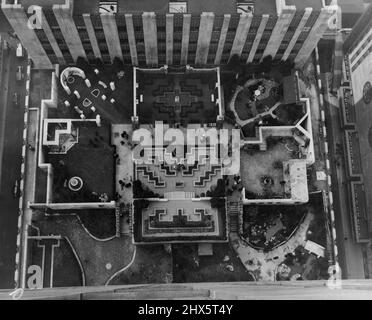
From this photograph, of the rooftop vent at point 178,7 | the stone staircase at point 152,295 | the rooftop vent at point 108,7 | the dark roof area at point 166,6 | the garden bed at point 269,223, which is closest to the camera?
the stone staircase at point 152,295

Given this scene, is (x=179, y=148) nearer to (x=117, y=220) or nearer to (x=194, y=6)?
(x=117, y=220)

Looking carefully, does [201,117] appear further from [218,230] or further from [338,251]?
[338,251]

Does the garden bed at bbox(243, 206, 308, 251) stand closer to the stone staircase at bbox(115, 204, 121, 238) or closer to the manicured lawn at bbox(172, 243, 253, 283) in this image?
the manicured lawn at bbox(172, 243, 253, 283)

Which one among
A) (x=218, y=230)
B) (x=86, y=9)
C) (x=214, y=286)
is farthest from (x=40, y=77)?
(x=214, y=286)

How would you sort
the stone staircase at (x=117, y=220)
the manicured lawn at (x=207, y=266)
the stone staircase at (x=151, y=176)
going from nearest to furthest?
the manicured lawn at (x=207, y=266) → the stone staircase at (x=117, y=220) → the stone staircase at (x=151, y=176)

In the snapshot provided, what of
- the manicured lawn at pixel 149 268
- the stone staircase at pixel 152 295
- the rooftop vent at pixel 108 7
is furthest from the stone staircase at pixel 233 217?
the rooftop vent at pixel 108 7

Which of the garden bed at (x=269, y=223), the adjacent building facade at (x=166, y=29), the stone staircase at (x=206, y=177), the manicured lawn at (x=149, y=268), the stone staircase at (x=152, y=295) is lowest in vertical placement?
the stone staircase at (x=152, y=295)

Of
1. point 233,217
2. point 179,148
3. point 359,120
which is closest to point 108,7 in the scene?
point 179,148

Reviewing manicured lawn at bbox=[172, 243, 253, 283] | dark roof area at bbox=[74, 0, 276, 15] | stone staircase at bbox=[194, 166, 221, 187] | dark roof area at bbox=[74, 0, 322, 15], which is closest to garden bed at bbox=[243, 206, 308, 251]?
manicured lawn at bbox=[172, 243, 253, 283]

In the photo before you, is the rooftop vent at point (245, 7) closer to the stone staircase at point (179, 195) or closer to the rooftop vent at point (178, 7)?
the rooftop vent at point (178, 7)
